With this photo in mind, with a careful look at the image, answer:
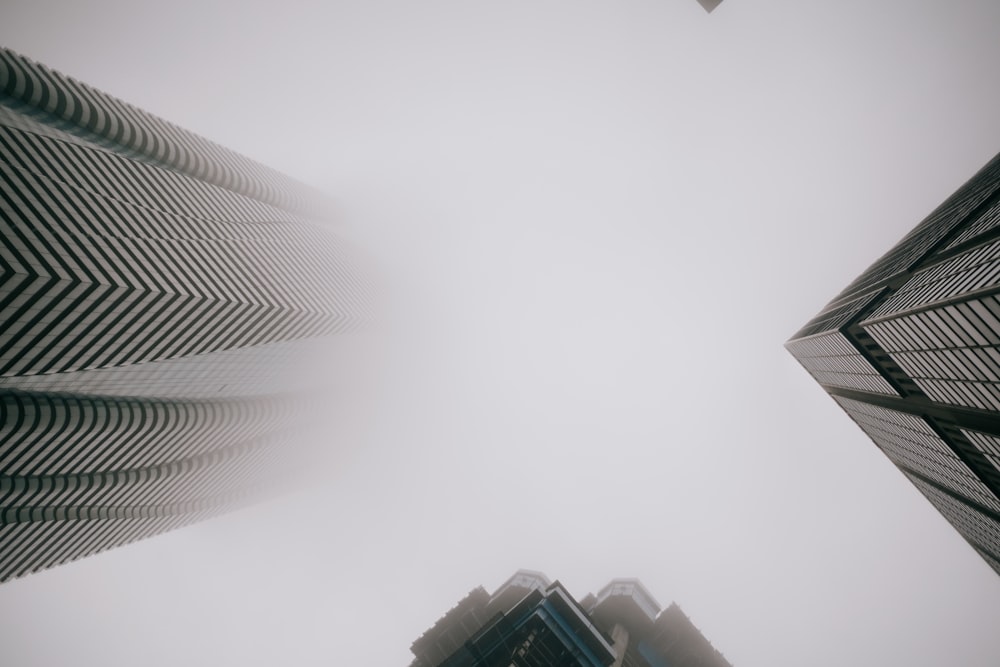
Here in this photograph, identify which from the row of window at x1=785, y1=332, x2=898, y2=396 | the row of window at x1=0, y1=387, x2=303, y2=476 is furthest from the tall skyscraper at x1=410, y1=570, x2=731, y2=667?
the row of window at x1=0, y1=387, x2=303, y2=476

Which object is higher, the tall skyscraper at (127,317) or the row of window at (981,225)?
the tall skyscraper at (127,317)

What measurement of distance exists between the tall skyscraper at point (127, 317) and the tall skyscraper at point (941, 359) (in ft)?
232

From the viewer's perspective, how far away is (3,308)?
4862 cm

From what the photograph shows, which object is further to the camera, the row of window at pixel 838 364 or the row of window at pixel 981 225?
the row of window at pixel 838 364

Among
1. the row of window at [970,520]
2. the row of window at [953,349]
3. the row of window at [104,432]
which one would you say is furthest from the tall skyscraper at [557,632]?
the row of window at [104,432]

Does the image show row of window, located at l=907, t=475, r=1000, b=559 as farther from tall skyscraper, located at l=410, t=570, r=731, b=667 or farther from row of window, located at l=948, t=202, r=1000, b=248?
tall skyscraper, located at l=410, t=570, r=731, b=667

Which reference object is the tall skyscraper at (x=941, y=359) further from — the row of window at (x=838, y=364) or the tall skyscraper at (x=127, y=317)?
the tall skyscraper at (x=127, y=317)

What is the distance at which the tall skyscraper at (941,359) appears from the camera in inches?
1361

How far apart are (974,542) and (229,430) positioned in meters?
134

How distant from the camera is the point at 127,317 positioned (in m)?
61.0

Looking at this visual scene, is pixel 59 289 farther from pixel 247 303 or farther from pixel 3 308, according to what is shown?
pixel 247 303

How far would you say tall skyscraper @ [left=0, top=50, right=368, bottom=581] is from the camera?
54.7 m

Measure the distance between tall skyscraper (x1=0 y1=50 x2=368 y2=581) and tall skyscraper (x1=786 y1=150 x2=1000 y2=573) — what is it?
232 feet

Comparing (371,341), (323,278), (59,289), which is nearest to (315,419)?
(371,341)
